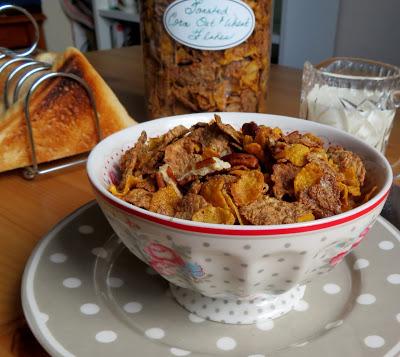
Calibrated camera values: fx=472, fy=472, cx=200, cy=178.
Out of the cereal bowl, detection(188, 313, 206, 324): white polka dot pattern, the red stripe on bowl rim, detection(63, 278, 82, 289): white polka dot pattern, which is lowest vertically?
detection(188, 313, 206, 324): white polka dot pattern

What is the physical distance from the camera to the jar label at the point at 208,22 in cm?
58

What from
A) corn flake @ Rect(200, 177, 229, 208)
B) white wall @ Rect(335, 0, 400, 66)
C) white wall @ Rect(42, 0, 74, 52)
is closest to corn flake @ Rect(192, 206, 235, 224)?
corn flake @ Rect(200, 177, 229, 208)

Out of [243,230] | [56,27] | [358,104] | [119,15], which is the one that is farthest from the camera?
[56,27]

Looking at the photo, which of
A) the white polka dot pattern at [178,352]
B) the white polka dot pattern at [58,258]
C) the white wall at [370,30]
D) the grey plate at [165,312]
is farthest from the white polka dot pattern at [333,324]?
the white wall at [370,30]

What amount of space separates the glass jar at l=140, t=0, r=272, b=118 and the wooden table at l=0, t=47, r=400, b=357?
15cm

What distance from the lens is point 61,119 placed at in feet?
2.05

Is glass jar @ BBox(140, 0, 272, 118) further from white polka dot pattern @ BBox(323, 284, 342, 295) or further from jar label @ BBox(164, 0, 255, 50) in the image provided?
white polka dot pattern @ BBox(323, 284, 342, 295)

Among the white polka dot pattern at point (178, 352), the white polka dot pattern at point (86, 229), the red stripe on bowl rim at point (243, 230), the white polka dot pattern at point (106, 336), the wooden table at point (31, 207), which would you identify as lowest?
the wooden table at point (31, 207)

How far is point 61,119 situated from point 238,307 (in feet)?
1.28

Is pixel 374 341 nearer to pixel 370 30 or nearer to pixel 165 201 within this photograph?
pixel 165 201

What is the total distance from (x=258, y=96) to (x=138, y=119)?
215 mm

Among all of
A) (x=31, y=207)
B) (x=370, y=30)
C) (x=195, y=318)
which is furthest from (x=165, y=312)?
(x=370, y=30)

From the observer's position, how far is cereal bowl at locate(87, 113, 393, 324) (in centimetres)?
28

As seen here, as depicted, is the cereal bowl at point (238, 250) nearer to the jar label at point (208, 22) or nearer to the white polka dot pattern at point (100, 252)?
the white polka dot pattern at point (100, 252)
